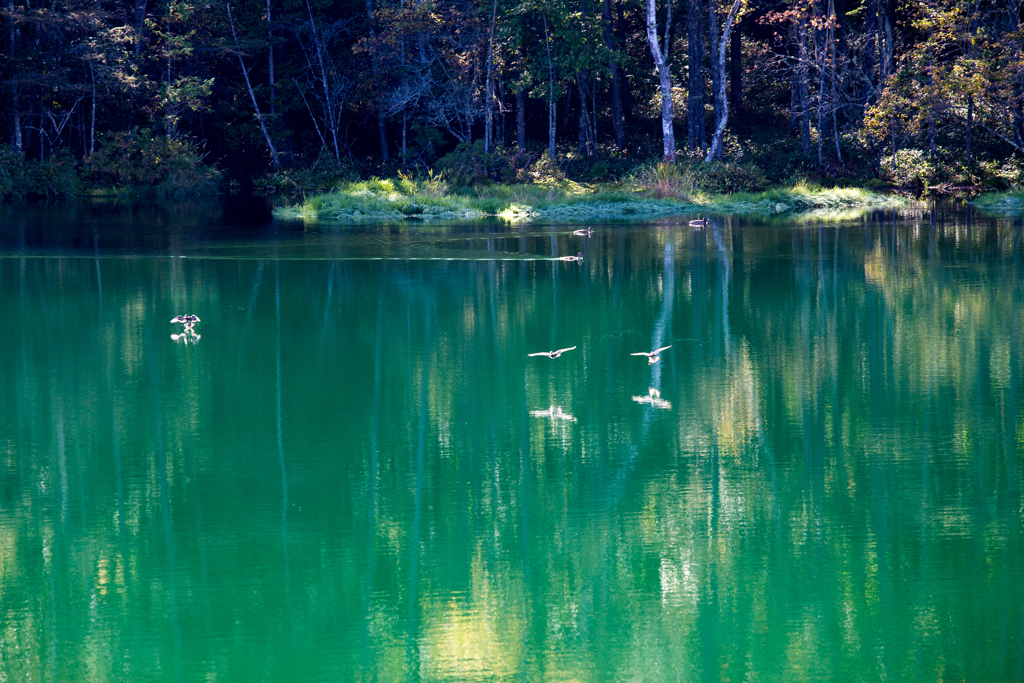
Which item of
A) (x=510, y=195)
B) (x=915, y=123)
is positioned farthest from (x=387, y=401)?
(x=915, y=123)

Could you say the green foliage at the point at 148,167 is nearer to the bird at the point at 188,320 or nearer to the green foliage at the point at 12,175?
the green foliage at the point at 12,175

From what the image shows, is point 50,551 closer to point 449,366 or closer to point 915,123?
point 449,366

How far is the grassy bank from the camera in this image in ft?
85.8

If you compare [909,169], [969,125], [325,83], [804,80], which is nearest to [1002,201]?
[969,125]

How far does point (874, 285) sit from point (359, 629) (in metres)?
11.1

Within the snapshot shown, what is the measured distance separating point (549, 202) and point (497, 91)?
9653 millimetres

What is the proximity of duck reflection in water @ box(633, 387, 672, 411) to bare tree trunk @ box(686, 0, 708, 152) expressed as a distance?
2354 centimetres

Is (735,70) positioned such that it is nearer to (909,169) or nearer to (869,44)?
(869,44)

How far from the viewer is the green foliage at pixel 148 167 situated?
3569 centimetres

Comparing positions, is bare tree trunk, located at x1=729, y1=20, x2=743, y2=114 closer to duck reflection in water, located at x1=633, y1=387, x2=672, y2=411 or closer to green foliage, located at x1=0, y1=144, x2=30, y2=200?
green foliage, located at x1=0, y1=144, x2=30, y2=200

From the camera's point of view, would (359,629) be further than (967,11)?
No

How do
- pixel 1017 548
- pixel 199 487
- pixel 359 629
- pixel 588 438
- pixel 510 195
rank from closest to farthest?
pixel 359 629 → pixel 1017 548 → pixel 199 487 → pixel 588 438 → pixel 510 195

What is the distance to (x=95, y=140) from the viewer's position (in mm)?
37938

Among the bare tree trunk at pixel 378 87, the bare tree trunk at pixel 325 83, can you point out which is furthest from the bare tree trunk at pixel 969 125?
the bare tree trunk at pixel 325 83
